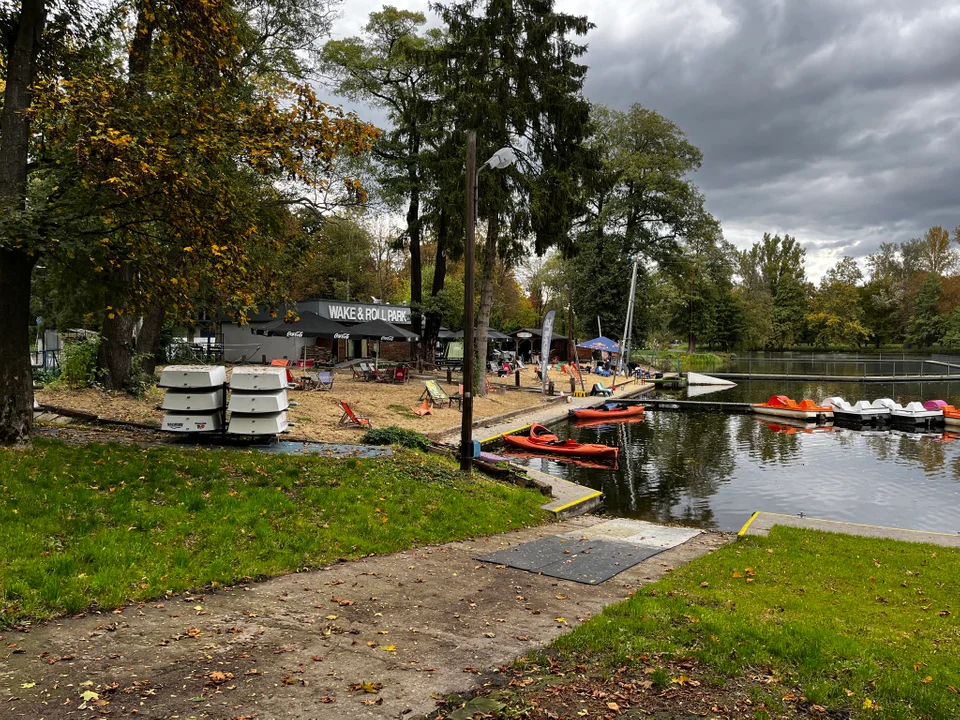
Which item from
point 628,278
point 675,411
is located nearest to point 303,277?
point 628,278

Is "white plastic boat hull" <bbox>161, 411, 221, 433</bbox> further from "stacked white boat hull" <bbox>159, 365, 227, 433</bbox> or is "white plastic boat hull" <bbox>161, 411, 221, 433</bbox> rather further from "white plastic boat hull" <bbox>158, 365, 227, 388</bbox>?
"white plastic boat hull" <bbox>158, 365, 227, 388</bbox>

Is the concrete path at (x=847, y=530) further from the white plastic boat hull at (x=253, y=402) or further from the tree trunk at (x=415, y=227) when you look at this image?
the tree trunk at (x=415, y=227)

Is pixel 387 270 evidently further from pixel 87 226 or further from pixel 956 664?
pixel 956 664

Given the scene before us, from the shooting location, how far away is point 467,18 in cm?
2466

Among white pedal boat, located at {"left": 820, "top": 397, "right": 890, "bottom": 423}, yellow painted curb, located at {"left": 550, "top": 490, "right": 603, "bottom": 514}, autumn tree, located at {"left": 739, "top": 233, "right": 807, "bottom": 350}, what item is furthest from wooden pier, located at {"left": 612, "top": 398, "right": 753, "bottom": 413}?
autumn tree, located at {"left": 739, "top": 233, "right": 807, "bottom": 350}

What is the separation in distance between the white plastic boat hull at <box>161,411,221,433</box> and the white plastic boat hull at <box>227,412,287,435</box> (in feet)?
1.30

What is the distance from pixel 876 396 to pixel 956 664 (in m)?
39.9

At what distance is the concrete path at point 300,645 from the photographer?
4.11m

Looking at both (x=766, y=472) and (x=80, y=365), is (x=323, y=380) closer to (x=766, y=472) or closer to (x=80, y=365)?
(x=80, y=365)

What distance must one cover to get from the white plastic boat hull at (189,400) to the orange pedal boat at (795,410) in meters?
26.1

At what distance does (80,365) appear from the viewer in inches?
672

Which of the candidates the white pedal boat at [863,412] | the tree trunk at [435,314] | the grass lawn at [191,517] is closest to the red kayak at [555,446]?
the grass lawn at [191,517]

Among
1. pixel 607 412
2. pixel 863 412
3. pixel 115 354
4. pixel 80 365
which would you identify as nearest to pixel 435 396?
pixel 607 412

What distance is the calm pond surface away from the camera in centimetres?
1362
